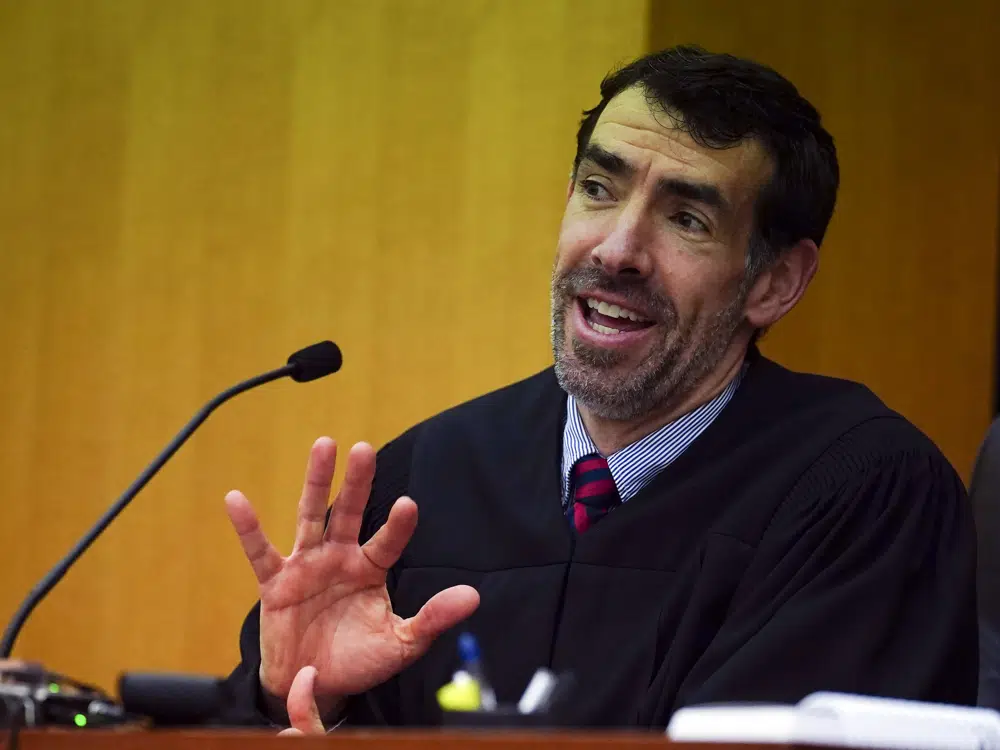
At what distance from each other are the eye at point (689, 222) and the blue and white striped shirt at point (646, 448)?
0.87 feet

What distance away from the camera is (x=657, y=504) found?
243cm

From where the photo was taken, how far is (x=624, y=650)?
2.33 metres

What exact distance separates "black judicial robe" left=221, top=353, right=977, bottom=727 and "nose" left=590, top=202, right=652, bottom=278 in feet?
0.92

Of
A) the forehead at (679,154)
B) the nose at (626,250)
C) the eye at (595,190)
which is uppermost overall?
the forehead at (679,154)

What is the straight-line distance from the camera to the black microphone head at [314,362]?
2.26m

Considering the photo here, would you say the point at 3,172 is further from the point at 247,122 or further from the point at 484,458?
the point at 484,458

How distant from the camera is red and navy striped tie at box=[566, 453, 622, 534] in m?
2.52

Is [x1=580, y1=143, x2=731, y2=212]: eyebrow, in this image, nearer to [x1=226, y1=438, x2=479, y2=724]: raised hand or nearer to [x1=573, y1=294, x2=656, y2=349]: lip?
[x1=573, y1=294, x2=656, y2=349]: lip

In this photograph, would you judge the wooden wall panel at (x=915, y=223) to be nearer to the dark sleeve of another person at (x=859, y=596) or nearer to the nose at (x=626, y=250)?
the nose at (x=626, y=250)

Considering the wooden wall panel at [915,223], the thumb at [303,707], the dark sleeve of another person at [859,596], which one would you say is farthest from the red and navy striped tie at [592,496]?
the wooden wall panel at [915,223]

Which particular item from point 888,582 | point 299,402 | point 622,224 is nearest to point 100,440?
point 299,402

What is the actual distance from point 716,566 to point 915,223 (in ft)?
5.59

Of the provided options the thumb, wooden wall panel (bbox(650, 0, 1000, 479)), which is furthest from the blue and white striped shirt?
wooden wall panel (bbox(650, 0, 1000, 479))

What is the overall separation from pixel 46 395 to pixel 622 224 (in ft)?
6.16
